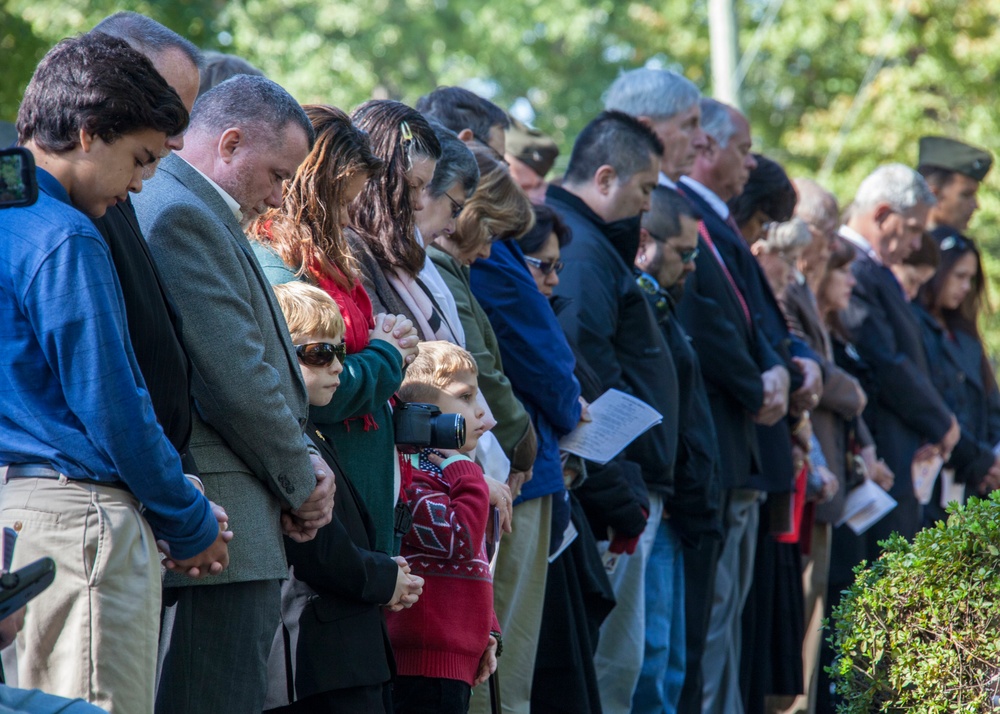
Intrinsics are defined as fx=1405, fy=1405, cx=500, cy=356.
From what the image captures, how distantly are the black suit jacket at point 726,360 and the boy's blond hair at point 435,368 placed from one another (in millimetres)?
2432

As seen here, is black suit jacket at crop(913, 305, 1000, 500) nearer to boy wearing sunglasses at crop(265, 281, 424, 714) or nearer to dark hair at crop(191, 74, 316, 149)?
boy wearing sunglasses at crop(265, 281, 424, 714)

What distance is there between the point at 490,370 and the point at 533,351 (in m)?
0.43

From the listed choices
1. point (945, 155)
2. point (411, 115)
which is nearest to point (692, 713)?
point (411, 115)

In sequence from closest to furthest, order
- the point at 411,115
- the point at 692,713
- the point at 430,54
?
the point at 411,115
the point at 692,713
the point at 430,54

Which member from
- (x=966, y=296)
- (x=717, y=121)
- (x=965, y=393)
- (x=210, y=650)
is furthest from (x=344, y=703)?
(x=966, y=296)

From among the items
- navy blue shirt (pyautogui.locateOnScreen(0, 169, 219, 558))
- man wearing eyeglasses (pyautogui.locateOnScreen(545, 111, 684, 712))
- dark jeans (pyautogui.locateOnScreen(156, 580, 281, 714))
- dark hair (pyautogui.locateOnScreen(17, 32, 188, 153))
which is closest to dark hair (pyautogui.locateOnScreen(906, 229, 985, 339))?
man wearing eyeglasses (pyautogui.locateOnScreen(545, 111, 684, 712))

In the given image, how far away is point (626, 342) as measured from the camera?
5.65 meters

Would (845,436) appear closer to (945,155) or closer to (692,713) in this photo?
(692,713)

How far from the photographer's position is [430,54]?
23.7 meters

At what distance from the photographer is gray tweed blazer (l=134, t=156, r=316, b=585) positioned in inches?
125

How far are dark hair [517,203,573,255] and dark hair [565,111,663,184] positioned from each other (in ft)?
1.83

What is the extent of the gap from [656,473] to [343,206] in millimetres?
2353

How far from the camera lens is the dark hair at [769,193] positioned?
718 cm

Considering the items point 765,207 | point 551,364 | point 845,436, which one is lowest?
point 845,436
